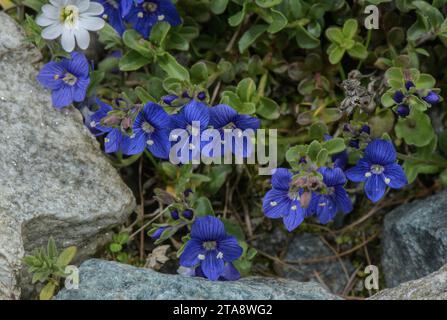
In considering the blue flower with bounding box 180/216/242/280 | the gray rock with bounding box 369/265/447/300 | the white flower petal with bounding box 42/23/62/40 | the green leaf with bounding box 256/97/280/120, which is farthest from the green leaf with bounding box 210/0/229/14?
the gray rock with bounding box 369/265/447/300

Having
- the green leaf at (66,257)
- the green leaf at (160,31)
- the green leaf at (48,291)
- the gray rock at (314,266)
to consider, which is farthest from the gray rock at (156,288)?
the green leaf at (160,31)

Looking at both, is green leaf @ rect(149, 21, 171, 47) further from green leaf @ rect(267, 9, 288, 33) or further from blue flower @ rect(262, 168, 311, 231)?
blue flower @ rect(262, 168, 311, 231)

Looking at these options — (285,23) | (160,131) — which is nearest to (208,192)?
(160,131)

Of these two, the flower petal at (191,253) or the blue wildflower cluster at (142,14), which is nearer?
the flower petal at (191,253)

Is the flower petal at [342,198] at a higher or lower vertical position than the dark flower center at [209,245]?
higher

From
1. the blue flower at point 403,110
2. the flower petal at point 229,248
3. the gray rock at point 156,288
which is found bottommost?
the flower petal at point 229,248

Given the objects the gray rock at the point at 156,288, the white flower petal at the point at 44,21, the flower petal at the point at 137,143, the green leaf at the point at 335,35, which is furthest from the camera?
the green leaf at the point at 335,35

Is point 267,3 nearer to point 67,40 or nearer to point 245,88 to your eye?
point 245,88

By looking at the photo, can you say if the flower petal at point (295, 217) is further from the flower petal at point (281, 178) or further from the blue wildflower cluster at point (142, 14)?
the blue wildflower cluster at point (142, 14)
